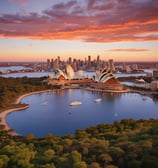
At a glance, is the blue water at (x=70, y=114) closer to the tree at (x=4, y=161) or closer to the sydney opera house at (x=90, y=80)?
the tree at (x=4, y=161)

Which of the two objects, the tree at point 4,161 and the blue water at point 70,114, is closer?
the tree at point 4,161

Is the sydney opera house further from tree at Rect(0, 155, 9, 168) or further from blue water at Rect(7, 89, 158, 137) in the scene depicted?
tree at Rect(0, 155, 9, 168)

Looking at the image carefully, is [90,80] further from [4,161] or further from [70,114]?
[4,161]

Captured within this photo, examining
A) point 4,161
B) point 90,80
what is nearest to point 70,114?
point 4,161

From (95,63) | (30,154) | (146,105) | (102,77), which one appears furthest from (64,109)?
(95,63)

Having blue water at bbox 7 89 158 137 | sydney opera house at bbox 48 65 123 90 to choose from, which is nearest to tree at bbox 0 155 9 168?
blue water at bbox 7 89 158 137

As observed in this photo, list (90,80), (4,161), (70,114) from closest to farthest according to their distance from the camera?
(4,161)
(70,114)
(90,80)

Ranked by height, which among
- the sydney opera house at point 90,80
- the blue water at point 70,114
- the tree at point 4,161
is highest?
the sydney opera house at point 90,80

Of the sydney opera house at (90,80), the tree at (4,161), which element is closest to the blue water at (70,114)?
the tree at (4,161)

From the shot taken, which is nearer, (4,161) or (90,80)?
(4,161)
